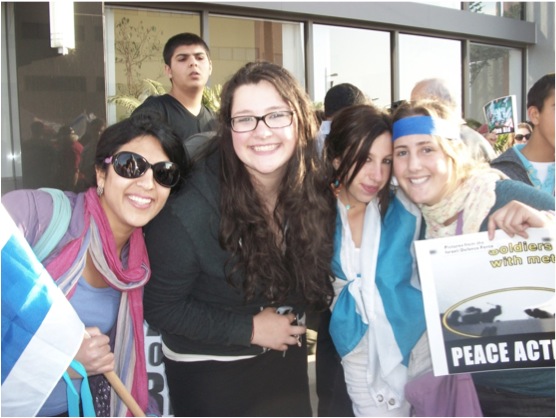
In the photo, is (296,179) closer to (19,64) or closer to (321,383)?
(321,383)

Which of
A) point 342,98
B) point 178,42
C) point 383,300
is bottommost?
point 383,300

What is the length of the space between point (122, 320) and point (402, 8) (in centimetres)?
1052

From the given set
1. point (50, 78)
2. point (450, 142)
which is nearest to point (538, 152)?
point (450, 142)

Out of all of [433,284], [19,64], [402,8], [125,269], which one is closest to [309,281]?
[433,284]

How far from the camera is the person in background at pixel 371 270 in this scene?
7.57ft

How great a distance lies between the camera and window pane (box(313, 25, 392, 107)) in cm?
1051

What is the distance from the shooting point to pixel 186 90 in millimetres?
4492

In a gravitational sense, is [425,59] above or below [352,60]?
above

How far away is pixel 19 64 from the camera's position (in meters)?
5.57

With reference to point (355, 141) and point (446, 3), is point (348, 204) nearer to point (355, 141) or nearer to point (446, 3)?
point (355, 141)

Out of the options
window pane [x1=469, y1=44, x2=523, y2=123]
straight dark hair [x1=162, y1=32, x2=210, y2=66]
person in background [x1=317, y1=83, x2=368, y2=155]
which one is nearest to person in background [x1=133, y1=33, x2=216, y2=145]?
straight dark hair [x1=162, y1=32, x2=210, y2=66]

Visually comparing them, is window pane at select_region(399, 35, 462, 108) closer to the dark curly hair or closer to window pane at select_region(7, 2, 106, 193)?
window pane at select_region(7, 2, 106, 193)

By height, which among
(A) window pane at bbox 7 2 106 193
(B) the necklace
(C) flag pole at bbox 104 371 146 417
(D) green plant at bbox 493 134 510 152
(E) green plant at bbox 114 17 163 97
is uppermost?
(E) green plant at bbox 114 17 163 97

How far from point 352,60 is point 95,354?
32.5 feet
